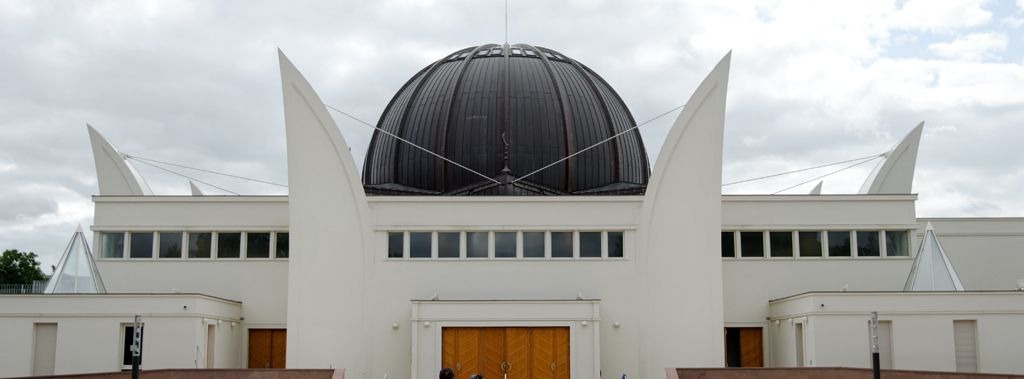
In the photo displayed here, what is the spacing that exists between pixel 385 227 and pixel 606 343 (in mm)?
7695

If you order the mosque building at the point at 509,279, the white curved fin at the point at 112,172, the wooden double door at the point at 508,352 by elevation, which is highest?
the white curved fin at the point at 112,172

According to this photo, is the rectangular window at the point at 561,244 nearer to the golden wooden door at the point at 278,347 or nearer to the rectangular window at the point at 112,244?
the golden wooden door at the point at 278,347

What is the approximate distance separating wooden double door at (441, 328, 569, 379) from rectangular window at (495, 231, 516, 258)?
2.97m

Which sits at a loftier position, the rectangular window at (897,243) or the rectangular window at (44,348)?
the rectangular window at (897,243)

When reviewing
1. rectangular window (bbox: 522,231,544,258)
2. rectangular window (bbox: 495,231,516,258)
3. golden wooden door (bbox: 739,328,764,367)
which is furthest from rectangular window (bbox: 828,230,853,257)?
rectangular window (bbox: 495,231,516,258)

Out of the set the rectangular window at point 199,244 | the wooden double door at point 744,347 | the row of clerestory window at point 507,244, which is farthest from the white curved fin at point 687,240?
the rectangular window at point 199,244

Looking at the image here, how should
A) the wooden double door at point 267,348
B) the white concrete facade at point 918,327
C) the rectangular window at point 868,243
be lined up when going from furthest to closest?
the rectangular window at point 868,243 < the wooden double door at point 267,348 < the white concrete facade at point 918,327

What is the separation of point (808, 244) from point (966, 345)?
6.08 m

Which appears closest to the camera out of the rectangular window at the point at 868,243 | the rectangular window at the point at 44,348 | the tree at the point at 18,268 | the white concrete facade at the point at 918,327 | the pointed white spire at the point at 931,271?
the white concrete facade at the point at 918,327

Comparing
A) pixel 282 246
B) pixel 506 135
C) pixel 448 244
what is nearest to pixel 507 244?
pixel 448 244

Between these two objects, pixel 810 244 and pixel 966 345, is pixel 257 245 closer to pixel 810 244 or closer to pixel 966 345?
pixel 810 244

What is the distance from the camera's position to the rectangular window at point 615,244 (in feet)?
115

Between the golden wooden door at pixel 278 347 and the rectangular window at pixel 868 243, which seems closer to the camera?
the golden wooden door at pixel 278 347

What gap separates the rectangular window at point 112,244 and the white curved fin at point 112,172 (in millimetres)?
3420
